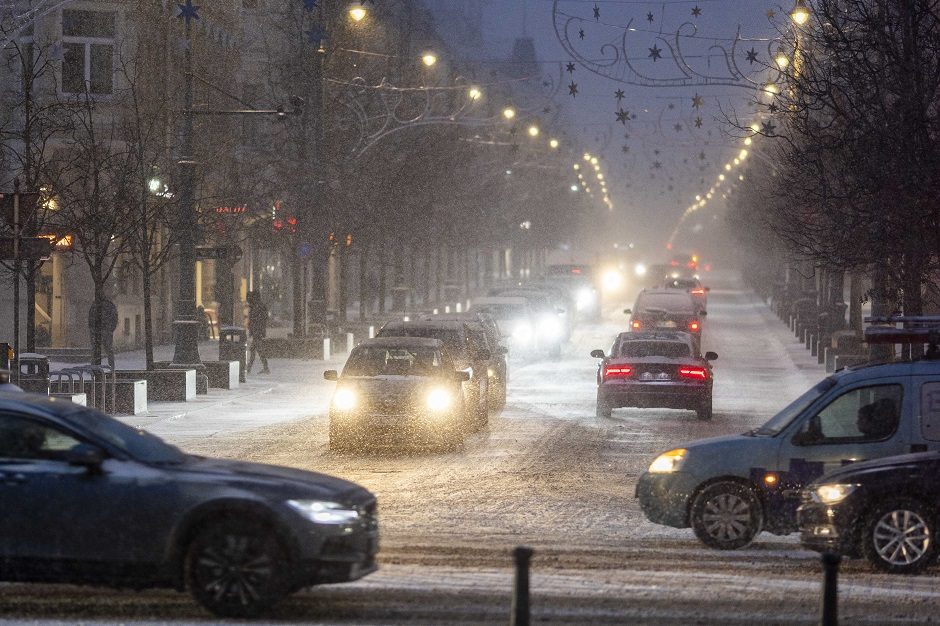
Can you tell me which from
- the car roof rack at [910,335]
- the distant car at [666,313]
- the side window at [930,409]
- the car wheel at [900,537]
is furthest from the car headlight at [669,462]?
the distant car at [666,313]

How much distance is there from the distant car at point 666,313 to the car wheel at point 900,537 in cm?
2978

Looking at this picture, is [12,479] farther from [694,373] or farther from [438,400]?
[694,373]

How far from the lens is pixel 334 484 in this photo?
11.1 meters

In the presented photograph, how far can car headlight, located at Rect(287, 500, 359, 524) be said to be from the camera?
34.8 feet

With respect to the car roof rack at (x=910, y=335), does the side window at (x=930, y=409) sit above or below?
below

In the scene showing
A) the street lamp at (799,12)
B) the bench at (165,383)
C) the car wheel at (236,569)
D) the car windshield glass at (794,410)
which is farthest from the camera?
the bench at (165,383)

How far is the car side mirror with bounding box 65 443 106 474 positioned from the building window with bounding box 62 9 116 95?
3416cm

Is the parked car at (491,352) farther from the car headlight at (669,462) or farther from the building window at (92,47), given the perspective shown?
the building window at (92,47)

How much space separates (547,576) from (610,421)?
1529cm

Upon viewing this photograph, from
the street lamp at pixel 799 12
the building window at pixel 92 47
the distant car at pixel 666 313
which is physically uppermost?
the building window at pixel 92 47

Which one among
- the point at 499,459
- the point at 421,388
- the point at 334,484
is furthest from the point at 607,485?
the point at 334,484

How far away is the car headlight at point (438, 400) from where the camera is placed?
875 inches

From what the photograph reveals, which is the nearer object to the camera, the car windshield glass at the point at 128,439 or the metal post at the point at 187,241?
the car windshield glass at the point at 128,439

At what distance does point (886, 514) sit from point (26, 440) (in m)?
6.31
